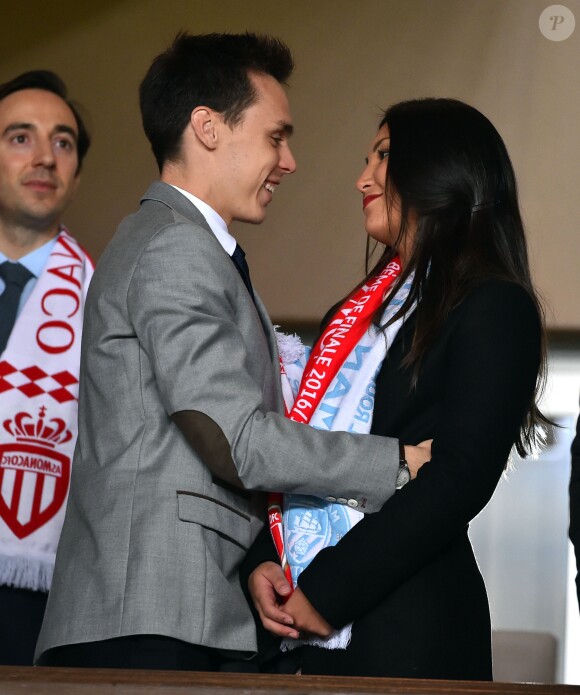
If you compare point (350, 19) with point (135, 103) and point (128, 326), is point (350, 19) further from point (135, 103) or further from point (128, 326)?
point (128, 326)

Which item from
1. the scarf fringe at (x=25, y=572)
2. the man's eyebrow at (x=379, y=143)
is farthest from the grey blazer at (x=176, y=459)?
the scarf fringe at (x=25, y=572)

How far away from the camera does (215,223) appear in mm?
1755

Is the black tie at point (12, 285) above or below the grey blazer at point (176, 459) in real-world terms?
above

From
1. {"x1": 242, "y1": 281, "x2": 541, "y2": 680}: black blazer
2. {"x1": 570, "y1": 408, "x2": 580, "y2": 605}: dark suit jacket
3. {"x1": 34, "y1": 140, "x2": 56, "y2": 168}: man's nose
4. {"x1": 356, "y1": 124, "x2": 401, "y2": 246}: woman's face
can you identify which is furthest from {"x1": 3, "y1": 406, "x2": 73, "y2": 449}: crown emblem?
{"x1": 570, "y1": 408, "x2": 580, "y2": 605}: dark suit jacket

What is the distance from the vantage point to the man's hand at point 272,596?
158cm

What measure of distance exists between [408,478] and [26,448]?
1086 millimetres

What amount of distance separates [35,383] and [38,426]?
3.8 inches

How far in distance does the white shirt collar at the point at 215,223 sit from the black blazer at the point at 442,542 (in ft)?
1.14

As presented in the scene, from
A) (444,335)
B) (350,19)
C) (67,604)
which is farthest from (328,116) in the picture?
(67,604)

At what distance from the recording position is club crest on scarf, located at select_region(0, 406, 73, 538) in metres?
2.39

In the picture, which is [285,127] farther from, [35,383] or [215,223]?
[35,383]

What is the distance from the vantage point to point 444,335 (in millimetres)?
1658

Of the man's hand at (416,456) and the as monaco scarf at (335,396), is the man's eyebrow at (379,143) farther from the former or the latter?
the man's hand at (416,456)

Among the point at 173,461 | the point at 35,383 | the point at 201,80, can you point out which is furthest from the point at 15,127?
the point at 173,461
